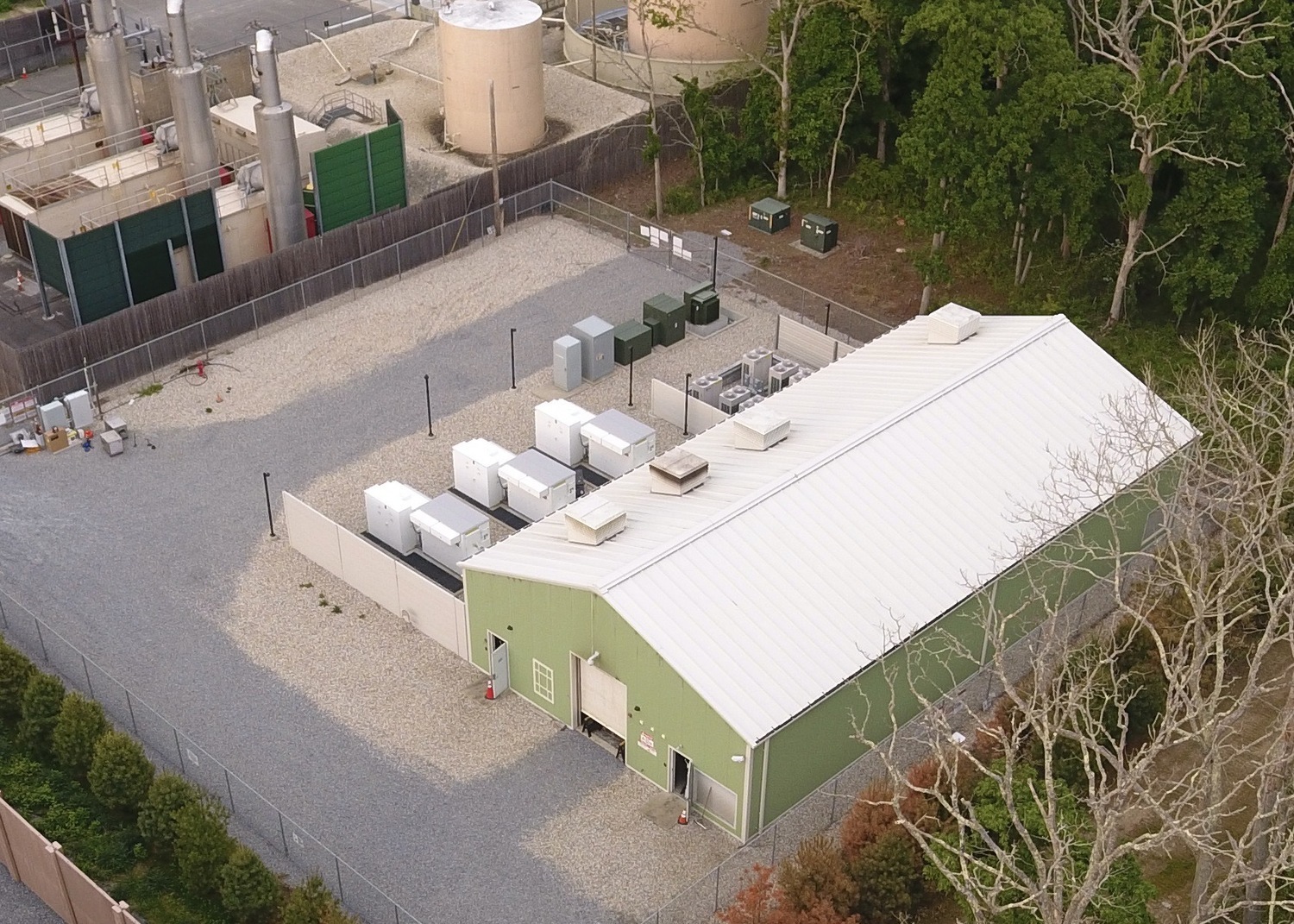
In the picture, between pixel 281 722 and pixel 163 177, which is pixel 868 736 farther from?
pixel 163 177

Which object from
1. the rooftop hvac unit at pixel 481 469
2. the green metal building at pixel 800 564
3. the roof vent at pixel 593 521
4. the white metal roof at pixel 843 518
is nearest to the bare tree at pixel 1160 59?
the white metal roof at pixel 843 518

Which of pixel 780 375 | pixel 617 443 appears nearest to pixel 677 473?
pixel 617 443

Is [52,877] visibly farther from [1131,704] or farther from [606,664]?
[1131,704]

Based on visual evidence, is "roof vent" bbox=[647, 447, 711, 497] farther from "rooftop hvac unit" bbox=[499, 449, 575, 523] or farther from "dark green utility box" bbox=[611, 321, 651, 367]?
"dark green utility box" bbox=[611, 321, 651, 367]

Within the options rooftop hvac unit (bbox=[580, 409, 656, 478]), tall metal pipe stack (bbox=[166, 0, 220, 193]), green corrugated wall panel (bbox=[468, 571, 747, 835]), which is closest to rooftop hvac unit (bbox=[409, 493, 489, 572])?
green corrugated wall panel (bbox=[468, 571, 747, 835])

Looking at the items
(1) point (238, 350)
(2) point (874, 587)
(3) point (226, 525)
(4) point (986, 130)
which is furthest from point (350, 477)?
(4) point (986, 130)

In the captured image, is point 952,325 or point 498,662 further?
point 952,325
